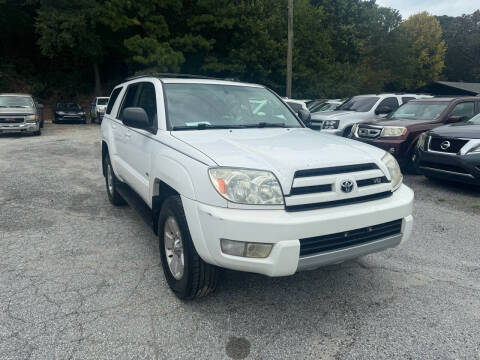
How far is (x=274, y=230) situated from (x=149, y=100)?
2431 millimetres

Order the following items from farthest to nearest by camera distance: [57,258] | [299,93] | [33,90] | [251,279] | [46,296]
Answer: [33,90]
[299,93]
[57,258]
[251,279]
[46,296]

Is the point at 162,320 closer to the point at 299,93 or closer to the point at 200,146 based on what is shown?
the point at 200,146

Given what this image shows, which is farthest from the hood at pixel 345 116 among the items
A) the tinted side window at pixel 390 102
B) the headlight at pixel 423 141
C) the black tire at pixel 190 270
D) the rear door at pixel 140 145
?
the black tire at pixel 190 270

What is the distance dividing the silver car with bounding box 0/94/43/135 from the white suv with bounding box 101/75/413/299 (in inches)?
528

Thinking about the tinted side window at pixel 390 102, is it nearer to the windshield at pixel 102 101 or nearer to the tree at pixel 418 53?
the windshield at pixel 102 101

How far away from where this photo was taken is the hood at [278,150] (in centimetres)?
264

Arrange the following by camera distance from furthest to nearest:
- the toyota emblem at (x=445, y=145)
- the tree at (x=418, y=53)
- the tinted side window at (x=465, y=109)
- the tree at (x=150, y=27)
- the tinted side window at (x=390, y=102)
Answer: the tree at (x=418, y=53), the tree at (x=150, y=27), the tinted side window at (x=390, y=102), the tinted side window at (x=465, y=109), the toyota emblem at (x=445, y=145)

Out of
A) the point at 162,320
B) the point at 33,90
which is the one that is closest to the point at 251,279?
the point at 162,320

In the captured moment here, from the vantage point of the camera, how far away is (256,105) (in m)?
4.23

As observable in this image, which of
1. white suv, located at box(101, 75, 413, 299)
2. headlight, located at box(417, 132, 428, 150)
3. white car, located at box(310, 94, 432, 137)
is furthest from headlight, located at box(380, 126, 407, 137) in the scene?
white suv, located at box(101, 75, 413, 299)

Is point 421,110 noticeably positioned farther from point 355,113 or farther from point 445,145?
point 445,145

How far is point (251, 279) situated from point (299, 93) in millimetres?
26795

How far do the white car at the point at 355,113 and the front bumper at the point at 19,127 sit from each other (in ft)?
35.9

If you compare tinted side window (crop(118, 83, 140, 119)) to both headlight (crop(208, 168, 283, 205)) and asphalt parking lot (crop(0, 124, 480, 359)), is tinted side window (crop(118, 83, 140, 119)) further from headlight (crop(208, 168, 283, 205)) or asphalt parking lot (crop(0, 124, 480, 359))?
headlight (crop(208, 168, 283, 205))
